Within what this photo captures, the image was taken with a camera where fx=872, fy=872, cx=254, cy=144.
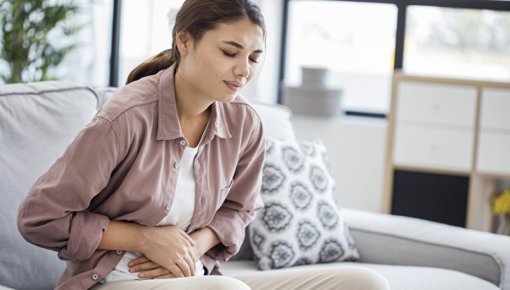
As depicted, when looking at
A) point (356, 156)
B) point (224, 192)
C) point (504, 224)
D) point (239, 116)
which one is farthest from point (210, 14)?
point (356, 156)

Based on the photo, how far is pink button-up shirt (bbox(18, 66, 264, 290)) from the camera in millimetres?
1688

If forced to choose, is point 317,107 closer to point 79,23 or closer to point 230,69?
point 79,23

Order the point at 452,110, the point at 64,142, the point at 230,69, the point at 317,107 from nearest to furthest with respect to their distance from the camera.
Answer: the point at 230,69 → the point at 64,142 → the point at 452,110 → the point at 317,107

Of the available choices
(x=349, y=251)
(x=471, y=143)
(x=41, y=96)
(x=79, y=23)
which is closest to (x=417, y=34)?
(x=471, y=143)

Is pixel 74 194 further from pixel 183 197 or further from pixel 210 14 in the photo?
pixel 210 14

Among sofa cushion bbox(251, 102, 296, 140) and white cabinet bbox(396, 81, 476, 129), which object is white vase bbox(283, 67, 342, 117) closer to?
white cabinet bbox(396, 81, 476, 129)

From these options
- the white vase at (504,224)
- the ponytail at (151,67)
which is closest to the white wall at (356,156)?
the white vase at (504,224)

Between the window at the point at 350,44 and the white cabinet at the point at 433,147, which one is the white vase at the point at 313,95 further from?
the white cabinet at the point at 433,147

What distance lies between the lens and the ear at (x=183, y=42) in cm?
185

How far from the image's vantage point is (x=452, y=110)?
4.15m

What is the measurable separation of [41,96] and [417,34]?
123 inches

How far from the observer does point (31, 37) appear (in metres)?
4.40

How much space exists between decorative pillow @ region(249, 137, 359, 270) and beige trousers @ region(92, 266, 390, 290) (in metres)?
0.63

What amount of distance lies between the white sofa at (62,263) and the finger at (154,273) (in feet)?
0.64
